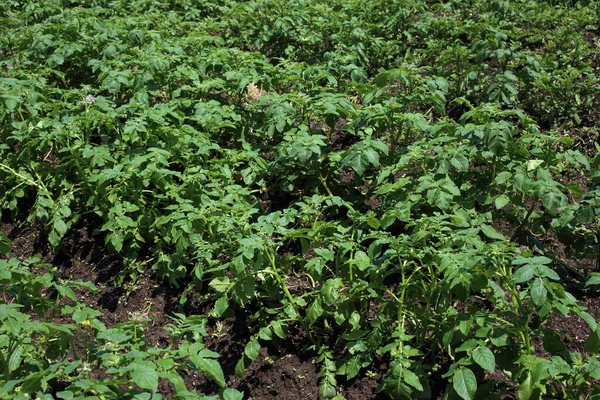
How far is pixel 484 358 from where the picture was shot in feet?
9.71

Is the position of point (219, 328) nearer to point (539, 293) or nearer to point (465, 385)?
point (465, 385)

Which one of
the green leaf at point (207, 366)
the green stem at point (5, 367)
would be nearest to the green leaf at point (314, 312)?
the green leaf at point (207, 366)

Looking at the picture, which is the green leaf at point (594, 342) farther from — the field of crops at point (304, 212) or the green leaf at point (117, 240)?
the green leaf at point (117, 240)

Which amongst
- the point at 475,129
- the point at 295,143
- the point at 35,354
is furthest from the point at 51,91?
the point at 475,129

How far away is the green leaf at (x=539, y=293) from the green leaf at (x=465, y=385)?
422 millimetres

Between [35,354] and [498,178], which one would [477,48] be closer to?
[498,178]

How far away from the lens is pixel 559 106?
5.60m

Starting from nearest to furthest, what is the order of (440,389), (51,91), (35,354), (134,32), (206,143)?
(35,354)
(440,389)
(206,143)
(51,91)
(134,32)

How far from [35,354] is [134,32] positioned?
3654 millimetres

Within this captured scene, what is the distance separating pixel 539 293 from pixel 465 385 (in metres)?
0.49

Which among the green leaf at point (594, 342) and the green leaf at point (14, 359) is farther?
the green leaf at point (594, 342)

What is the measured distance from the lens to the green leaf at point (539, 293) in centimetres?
285

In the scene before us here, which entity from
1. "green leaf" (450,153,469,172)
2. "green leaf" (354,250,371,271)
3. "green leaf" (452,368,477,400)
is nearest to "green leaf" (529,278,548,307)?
"green leaf" (452,368,477,400)

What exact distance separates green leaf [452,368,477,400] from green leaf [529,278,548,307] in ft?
1.38
